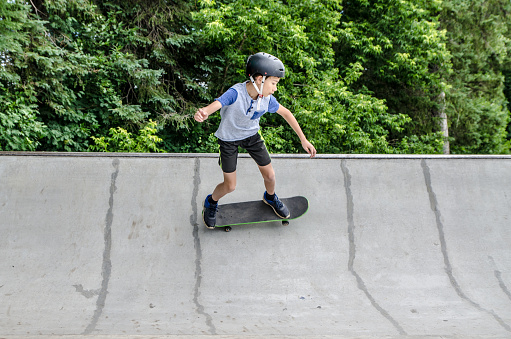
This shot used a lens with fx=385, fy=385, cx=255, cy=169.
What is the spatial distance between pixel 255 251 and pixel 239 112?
4.85 feet

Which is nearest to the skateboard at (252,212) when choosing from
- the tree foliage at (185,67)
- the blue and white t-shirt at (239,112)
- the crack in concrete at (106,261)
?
the blue and white t-shirt at (239,112)

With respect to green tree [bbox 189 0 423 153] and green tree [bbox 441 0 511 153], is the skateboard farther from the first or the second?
green tree [bbox 441 0 511 153]

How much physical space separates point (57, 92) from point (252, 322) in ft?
21.1

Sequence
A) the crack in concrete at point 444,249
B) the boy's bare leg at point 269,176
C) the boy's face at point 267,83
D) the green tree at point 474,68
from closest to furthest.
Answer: the crack in concrete at point 444,249, the boy's face at point 267,83, the boy's bare leg at point 269,176, the green tree at point 474,68

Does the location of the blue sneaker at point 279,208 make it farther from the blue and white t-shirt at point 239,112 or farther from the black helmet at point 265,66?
the black helmet at point 265,66

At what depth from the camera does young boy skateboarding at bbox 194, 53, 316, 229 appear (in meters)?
3.27

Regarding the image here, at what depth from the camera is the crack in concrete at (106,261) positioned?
9.61 feet

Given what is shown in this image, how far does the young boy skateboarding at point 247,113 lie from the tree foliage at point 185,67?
4.05 meters

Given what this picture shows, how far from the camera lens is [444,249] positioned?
414 centimetres

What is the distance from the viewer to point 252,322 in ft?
9.50

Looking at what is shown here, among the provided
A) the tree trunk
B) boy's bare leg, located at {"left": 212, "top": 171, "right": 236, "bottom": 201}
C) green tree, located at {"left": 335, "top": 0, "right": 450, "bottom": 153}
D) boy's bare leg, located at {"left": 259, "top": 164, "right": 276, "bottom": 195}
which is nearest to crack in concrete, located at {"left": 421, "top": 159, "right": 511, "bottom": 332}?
boy's bare leg, located at {"left": 259, "top": 164, "right": 276, "bottom": 195}

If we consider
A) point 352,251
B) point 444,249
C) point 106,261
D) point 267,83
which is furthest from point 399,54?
point 106,261

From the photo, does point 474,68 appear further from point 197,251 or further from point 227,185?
point 197,251

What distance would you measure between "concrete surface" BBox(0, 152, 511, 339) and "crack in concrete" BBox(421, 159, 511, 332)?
2 cm
